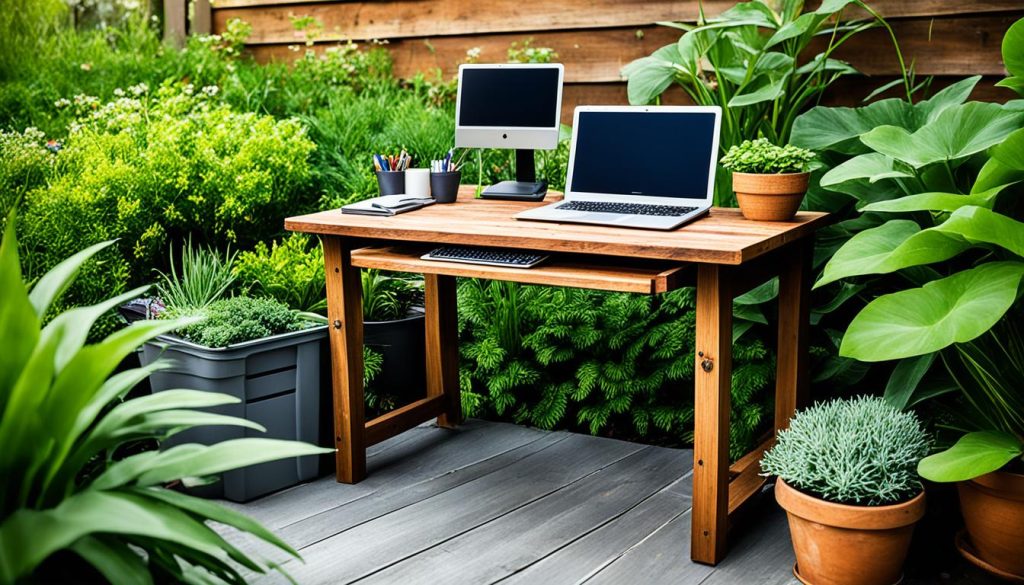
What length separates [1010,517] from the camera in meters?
2.35

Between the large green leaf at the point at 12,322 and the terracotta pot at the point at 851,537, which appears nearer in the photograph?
the large green leaf at the point at 12,322

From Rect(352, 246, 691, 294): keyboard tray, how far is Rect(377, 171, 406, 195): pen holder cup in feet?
1.38

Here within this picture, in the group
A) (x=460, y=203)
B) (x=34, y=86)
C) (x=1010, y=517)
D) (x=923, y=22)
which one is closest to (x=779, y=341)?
(x=1010, y=517)

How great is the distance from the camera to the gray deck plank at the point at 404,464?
2.89m

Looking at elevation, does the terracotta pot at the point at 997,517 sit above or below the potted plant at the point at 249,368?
below

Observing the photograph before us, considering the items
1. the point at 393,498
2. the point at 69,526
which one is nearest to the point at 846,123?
the point at 393,498

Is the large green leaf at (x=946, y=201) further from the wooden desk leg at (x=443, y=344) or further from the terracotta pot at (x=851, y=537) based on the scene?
the wooden desk leg at (x=443, y=344)

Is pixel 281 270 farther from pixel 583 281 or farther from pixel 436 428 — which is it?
pixel 583 281

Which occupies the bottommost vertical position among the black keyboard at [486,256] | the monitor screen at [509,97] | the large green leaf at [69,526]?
the large green leaf at [69,526]

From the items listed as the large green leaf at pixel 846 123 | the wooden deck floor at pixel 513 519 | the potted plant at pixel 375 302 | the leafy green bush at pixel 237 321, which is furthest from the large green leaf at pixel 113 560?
the large green leaf at pixel 846 123

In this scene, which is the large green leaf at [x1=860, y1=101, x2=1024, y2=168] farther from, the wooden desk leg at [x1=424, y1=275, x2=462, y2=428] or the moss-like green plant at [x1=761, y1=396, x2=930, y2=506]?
the wooden desk leg at [x1=424, y1=275, x2=462, y2=428]

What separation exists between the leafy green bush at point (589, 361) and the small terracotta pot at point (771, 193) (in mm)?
669

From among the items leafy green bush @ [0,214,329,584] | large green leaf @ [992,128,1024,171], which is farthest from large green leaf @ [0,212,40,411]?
large green leaf @ [992,128,1024,171]

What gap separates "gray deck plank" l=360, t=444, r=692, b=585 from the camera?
2480mm
